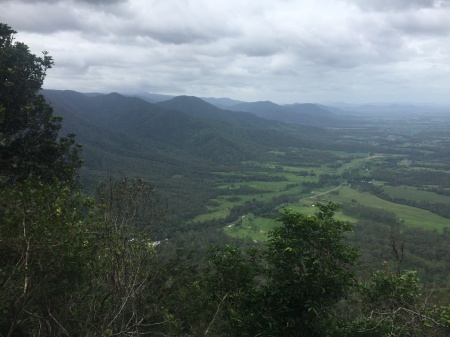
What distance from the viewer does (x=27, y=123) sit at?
14148 mm

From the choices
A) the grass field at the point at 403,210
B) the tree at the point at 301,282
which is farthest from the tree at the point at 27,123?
the grass field at the point at 403,210

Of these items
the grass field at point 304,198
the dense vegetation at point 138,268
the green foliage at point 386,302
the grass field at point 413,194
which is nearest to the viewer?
the dense vegetation at point 138,268

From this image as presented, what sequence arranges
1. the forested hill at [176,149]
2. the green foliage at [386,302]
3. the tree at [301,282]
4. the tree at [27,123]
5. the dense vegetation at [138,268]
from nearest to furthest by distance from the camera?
the dense vegetation at [138,268] < the green foliage at [386,302] < the tree at [301,282] < the tree at [27,123] < the forested hill at [176,149]

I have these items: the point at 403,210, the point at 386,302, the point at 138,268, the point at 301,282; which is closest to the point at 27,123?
the point at 138,268

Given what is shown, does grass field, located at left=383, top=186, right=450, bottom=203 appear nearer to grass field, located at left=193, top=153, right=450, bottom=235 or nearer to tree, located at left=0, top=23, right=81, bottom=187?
grass field, located at left=193, top=153, right=450, bottom=235

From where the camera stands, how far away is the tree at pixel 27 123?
13320 mm

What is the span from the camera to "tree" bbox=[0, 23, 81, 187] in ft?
43.7

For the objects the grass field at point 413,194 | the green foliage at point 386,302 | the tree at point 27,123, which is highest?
the tree at point 27,123

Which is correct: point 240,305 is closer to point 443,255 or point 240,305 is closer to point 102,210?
point 102,210

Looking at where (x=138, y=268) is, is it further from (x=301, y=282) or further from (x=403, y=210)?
(x=403, y=210)

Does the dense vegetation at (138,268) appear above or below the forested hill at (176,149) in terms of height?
above

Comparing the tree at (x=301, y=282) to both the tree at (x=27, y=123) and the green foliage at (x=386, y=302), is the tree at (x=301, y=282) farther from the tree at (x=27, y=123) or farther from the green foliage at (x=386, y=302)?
the tree at (x=27, y=123)

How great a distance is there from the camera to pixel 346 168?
128 meters

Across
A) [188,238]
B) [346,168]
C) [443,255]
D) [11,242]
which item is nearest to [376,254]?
[443,255]
